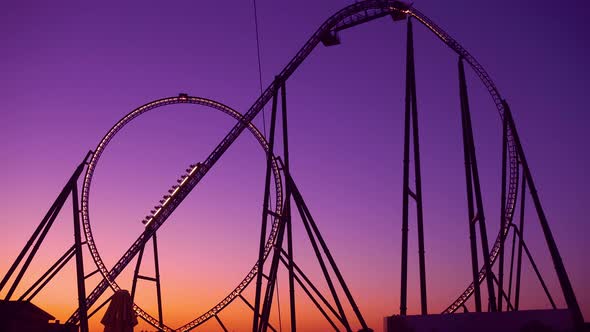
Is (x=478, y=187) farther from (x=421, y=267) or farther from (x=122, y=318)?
(x=122, y=318)

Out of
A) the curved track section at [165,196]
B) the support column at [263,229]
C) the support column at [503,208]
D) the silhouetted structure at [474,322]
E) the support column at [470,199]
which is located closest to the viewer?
the silhouetted structure at [474,322]

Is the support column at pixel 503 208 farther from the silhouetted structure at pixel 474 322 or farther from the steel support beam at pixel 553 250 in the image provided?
the silhouetted structure at pixel 474 322

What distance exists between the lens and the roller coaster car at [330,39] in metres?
17.0

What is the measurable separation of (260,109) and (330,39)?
3705 mm

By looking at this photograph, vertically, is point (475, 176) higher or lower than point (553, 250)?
higher

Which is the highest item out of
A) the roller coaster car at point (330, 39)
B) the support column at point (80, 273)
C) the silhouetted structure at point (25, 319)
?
the roller coaster car at point (330, 39)

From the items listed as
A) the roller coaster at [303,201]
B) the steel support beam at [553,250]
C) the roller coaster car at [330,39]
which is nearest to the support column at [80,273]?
the roller coaster at [303,201]

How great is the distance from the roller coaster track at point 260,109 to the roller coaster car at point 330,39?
44mm

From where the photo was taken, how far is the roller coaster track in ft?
52.6

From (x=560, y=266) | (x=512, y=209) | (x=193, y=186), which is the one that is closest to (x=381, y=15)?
(x=512, y=209)

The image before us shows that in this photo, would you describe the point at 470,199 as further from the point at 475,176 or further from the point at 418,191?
the point at 418,191

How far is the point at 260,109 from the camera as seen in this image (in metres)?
19.3

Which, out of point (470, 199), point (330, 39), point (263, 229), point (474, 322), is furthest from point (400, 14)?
point (474, 322)

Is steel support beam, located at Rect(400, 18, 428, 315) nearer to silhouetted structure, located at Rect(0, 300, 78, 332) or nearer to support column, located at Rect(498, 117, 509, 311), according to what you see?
support column, located at Rect(498, 117, 509, 311)
